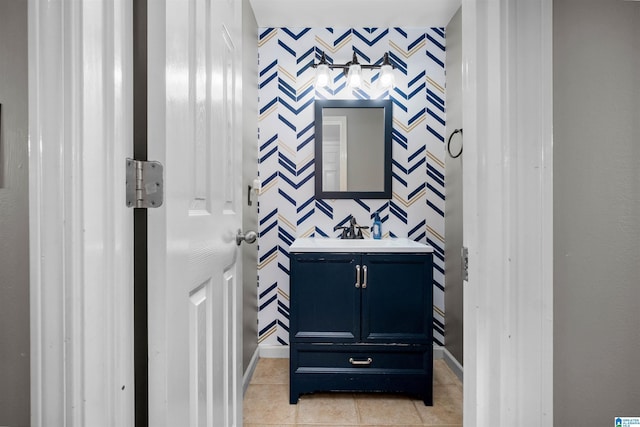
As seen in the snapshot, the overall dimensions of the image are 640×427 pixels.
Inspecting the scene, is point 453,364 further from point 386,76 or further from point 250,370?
point 386,76

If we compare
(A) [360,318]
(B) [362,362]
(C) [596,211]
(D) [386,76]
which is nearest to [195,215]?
(C) [596,211]

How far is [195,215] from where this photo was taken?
34.4 inches

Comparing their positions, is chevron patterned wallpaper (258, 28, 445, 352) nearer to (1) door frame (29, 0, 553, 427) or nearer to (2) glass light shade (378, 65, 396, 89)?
(2) glass light shade (378, 65, 396, 89)

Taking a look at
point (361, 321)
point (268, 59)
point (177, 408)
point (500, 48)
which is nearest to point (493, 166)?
point (500, 48)

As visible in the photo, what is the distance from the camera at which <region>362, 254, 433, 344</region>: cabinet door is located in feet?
6.94

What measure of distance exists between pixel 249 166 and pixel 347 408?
1.56 metres

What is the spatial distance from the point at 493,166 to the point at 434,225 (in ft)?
6.59

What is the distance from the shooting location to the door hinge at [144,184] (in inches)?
26.3

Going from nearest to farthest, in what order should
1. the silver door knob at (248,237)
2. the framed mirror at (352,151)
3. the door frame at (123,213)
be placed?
1. the door frame at (123,213)
2. the silver door knob at (248,237)
3. the framed mirror at (352,151)

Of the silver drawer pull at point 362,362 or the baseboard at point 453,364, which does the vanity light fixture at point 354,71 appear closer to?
the silver drawer pull at point 362,362

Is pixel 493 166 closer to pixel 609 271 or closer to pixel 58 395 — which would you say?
pixel 609 271

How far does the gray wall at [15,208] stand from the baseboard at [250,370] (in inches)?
68.7

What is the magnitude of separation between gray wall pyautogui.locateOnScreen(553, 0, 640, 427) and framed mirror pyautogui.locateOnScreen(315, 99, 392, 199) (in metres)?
1.93

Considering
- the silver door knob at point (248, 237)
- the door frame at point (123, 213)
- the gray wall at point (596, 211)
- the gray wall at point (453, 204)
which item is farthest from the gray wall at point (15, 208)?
the gray wall at point (453, 204)
